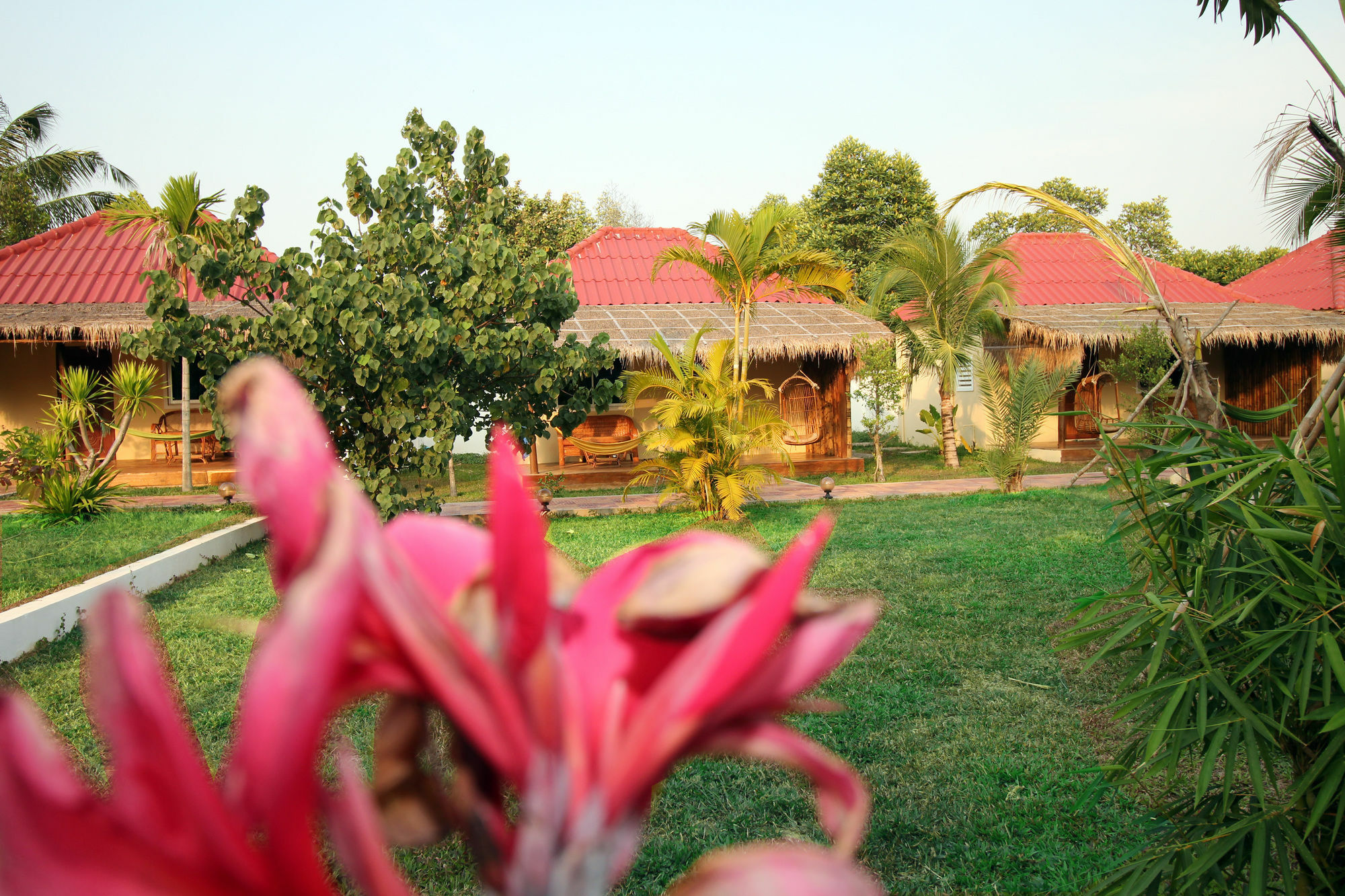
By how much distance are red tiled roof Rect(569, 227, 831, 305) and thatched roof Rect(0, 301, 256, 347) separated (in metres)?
6.00

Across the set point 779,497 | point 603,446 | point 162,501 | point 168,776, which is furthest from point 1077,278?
point 168,776

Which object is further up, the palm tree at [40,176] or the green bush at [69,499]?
the palm tree at [40,176]

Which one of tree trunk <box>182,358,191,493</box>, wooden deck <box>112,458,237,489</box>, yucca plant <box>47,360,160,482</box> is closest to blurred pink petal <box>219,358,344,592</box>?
yucca plant <box>47,360,160,482</box>

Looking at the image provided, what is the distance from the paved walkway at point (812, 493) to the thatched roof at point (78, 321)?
17.3 ft

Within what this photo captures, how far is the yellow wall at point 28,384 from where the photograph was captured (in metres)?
12.6

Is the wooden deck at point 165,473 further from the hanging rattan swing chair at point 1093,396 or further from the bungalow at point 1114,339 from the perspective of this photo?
the hanging rattan swing chair at point 1093,396

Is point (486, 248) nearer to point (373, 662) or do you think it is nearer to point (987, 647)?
point (987, 647)

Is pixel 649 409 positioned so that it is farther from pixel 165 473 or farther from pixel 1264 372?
pixel 1264 372

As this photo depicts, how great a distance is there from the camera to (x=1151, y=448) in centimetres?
210

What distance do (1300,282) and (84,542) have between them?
77.5ft

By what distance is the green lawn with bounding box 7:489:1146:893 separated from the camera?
8.64ft

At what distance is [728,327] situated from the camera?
13719mm

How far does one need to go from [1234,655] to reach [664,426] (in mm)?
7308

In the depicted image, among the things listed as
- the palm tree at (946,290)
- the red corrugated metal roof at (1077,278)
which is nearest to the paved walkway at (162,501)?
the palm tree at (946,290)
